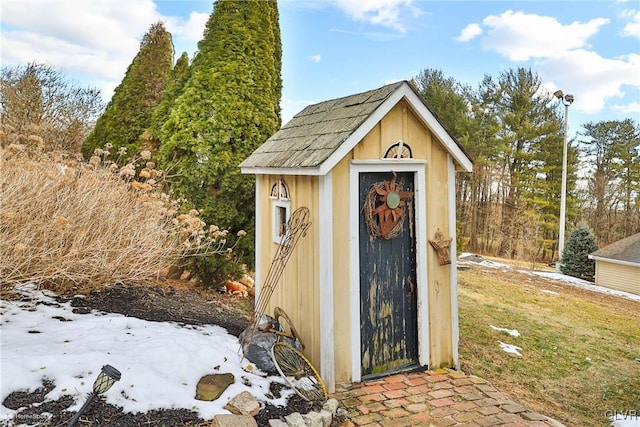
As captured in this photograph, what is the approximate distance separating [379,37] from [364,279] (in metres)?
8.06

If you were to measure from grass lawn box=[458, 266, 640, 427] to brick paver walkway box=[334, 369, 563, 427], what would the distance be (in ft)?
2.97

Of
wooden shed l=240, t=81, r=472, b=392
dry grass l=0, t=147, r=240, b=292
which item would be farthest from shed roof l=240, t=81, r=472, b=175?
dry grass l=0, t=147, r=240, b=292

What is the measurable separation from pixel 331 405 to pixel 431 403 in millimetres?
933

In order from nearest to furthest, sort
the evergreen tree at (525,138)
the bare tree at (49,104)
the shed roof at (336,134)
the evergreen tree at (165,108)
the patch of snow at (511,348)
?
1. the shed roof at (336,134)
2. the patch of snow at (511,348)
3. the evergreen tree at (165,108)
4. the bare tree at (49,104)
5. the evergreen tree at (525,138)

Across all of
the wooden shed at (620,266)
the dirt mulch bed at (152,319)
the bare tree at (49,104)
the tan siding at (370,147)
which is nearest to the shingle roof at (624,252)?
the wooden shed at (620,266)

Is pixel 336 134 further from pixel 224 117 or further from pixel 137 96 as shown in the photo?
pixel 137 96

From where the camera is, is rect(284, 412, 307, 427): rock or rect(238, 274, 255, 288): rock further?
rect(238, 274, 255, 288): rock

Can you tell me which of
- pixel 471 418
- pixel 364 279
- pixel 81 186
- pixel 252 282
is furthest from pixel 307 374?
pixel 252 282

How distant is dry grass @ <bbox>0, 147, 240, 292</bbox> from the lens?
13.5 feet

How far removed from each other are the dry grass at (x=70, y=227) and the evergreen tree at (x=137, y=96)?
323 centimetres

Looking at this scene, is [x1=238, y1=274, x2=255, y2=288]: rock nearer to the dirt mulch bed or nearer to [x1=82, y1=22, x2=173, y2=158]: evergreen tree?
the dirt mulch bed

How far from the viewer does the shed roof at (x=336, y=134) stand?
3873 mm

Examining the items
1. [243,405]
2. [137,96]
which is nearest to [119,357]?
[243,405]

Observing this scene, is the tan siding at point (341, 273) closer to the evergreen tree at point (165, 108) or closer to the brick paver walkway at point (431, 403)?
the brick paver walkway at point (431, 403)
